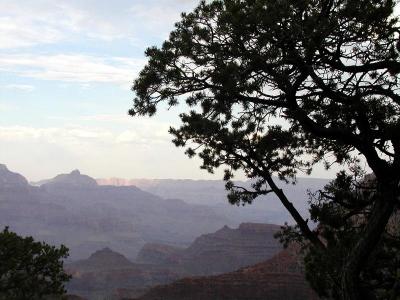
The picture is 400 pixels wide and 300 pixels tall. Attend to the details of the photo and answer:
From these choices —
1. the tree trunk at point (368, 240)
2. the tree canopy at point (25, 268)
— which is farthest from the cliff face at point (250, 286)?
the tree trunk at point (368, 240)

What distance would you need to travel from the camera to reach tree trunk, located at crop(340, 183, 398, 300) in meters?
9.98

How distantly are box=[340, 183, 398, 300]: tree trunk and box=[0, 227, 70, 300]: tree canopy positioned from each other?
1834 centimetres

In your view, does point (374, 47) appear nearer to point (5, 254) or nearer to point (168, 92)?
point (168, 92)

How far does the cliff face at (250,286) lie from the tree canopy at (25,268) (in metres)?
79.4

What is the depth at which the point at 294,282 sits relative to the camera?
10412 cm

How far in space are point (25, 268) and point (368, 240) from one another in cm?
2047

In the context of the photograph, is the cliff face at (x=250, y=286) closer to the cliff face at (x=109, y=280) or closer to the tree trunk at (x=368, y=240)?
the cliff face at (x=109, y=280)

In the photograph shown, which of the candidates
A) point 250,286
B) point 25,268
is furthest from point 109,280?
point 25,268

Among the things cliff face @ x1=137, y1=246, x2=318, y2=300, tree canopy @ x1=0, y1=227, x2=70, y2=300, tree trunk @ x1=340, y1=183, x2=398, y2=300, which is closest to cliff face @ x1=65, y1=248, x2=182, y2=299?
cliff face @ x1=137, y1=246, x2=318, y2=300

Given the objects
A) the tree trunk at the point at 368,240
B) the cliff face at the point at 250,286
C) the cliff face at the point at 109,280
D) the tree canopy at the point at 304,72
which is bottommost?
the cliff face at the point at 109,280

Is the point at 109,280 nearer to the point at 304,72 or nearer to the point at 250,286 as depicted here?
the point at 250,286

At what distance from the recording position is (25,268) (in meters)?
25.7

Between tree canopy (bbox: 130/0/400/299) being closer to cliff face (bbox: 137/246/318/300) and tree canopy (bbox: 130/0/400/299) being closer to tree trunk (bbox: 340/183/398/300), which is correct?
tree trunk (bbox: 340/183/398/300)

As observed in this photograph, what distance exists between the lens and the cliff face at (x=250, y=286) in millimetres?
102812
